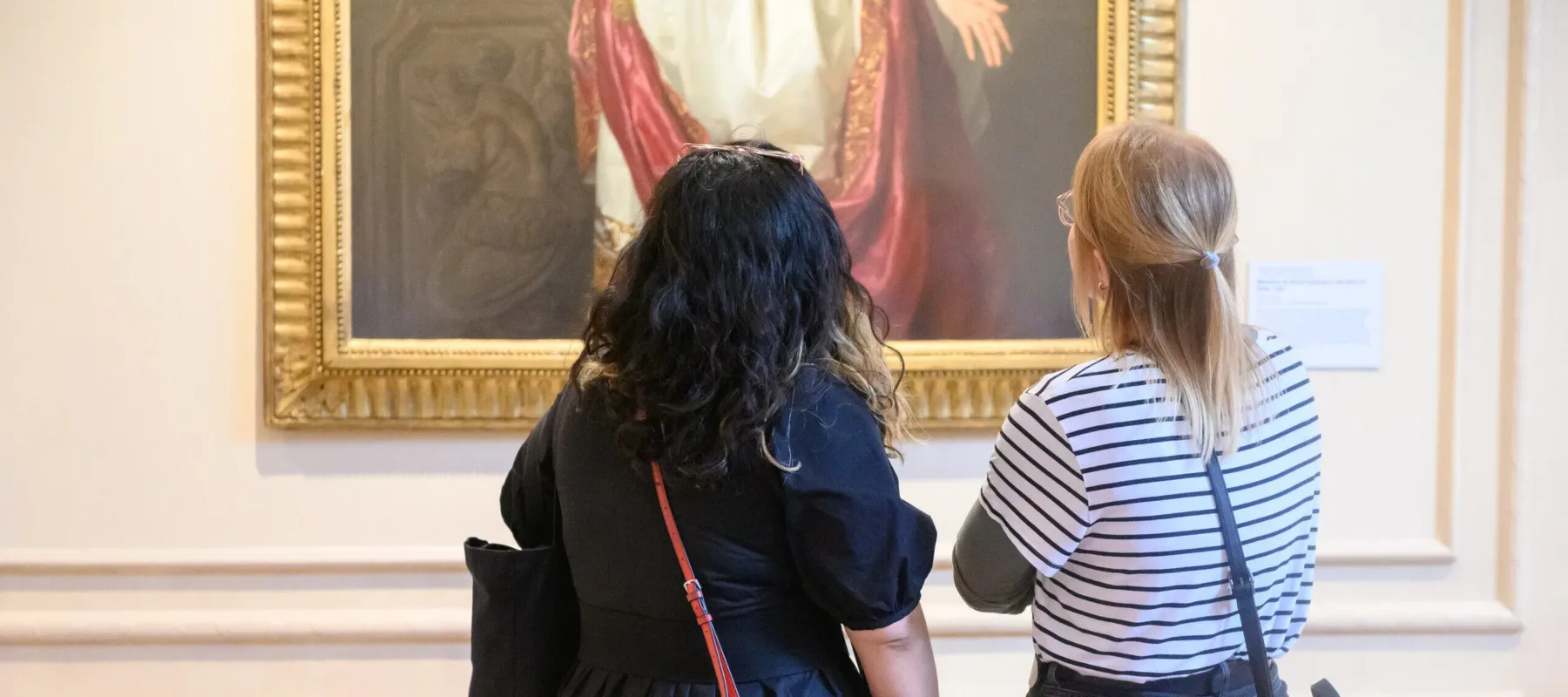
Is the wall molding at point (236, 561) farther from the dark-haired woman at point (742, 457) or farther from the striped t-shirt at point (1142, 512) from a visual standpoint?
the striped t-shirt at point (1142, 512)

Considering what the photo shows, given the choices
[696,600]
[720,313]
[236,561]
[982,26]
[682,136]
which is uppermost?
[982,26]

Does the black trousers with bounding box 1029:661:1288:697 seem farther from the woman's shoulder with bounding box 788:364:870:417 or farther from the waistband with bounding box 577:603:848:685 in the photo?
the woman's shoulder with bounding box 788:364:870:417

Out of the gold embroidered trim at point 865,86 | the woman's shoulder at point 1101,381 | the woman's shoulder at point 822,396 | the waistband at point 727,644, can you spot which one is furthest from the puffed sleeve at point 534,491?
the gold embroidered trim at point 865,86

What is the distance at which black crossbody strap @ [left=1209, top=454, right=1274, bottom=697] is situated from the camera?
51.3 inches

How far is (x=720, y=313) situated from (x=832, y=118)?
1424 millimetres

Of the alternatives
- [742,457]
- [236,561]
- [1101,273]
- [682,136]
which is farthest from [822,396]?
[236,561]

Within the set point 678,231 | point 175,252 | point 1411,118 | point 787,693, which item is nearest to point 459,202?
point 175,252

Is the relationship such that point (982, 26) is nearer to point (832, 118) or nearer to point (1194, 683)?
point (832, 118)

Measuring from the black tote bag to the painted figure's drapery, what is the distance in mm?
1190

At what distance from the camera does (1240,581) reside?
1303 mm

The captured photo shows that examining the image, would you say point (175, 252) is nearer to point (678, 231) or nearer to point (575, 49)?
point (575, 49)

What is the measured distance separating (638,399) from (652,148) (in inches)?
54.0

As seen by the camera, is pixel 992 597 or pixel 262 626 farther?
pixel 262 626

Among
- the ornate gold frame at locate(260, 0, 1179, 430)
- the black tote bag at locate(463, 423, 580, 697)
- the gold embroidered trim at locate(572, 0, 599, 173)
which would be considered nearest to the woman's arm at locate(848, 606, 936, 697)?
the black tote bag at locate(463, 423, 580, 697)
